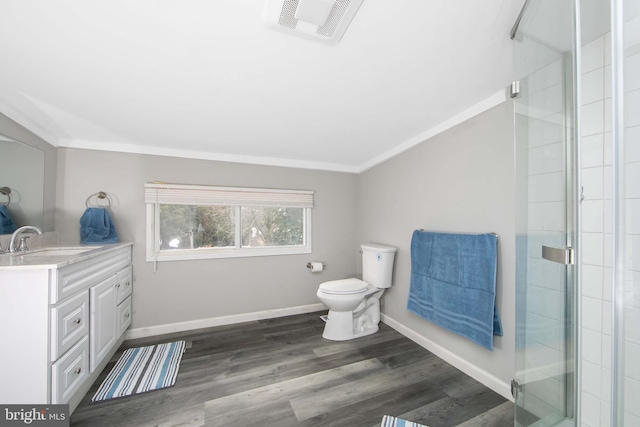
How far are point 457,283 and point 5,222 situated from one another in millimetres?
3304

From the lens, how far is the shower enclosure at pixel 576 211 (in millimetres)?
634

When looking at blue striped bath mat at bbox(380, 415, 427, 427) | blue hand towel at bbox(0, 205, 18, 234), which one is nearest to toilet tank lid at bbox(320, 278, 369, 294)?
blue striped bath mat at bbox(380, 415, 427, 427)

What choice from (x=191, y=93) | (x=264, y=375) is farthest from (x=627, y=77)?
(x=264, y=375)

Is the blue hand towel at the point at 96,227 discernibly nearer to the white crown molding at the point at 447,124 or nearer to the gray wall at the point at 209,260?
the gray wall at the point at 209,260

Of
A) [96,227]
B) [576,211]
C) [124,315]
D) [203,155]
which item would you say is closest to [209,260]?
[124,315]

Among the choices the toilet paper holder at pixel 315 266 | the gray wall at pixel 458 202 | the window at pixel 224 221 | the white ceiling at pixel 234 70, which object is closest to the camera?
the white ceiling at pixel 234 70

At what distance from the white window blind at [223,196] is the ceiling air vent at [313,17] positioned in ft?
6.40

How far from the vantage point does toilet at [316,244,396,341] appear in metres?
2.30

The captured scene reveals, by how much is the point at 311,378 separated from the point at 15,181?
263cm

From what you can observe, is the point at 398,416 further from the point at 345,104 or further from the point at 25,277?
the point at 25,277

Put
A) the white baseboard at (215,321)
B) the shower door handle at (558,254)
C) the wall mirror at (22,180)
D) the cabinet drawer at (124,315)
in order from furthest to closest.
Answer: the white baseboard at (215,321)
the cabinet drawer at (124,315)
the wall mirror at (22,180)
the shower door handle at (558,254)

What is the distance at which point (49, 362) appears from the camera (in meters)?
1.19

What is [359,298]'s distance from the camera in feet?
7.65

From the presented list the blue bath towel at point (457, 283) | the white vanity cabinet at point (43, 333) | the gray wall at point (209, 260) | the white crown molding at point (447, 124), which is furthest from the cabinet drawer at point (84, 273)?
the white crown molding at point (447, 124)
